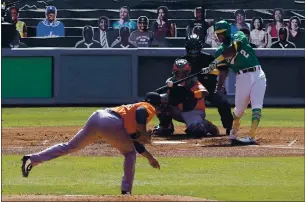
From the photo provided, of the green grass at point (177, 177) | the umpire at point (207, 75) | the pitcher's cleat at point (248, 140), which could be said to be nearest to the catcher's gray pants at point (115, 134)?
the green grass at point (177, 177)

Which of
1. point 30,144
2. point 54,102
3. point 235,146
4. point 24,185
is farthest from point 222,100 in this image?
point 54,102

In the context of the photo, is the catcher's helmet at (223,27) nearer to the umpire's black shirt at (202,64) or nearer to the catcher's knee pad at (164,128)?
the umpire's black shirt at (202,64)

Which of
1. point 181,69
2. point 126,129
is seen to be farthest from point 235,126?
point 126,129

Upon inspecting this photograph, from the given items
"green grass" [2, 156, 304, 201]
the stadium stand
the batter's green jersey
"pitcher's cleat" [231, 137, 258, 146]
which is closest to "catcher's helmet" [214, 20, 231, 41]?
the batter's green jersey

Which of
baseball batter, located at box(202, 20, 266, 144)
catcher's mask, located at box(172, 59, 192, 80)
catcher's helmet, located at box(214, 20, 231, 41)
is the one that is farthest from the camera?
catcher's mask, located at box(172, 59, 192, 80)

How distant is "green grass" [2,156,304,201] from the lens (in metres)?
9.23

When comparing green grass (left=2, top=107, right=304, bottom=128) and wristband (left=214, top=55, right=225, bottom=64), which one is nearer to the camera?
wristband (left=214, top=55, right=225, bottom=64)

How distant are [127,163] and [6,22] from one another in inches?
574

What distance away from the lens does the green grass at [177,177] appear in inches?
363

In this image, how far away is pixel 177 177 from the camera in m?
10.4

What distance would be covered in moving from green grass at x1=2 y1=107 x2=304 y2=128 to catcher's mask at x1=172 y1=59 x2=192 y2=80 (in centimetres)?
364

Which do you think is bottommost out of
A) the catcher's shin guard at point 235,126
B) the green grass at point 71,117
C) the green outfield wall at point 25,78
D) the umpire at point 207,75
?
the green grass at point 71,117

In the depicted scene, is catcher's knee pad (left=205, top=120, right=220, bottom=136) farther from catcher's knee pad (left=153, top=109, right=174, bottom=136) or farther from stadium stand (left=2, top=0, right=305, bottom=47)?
stadium stand (left=2, top=0, right=305, bottom=47)

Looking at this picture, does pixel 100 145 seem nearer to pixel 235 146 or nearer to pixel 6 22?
pixel 235 146
